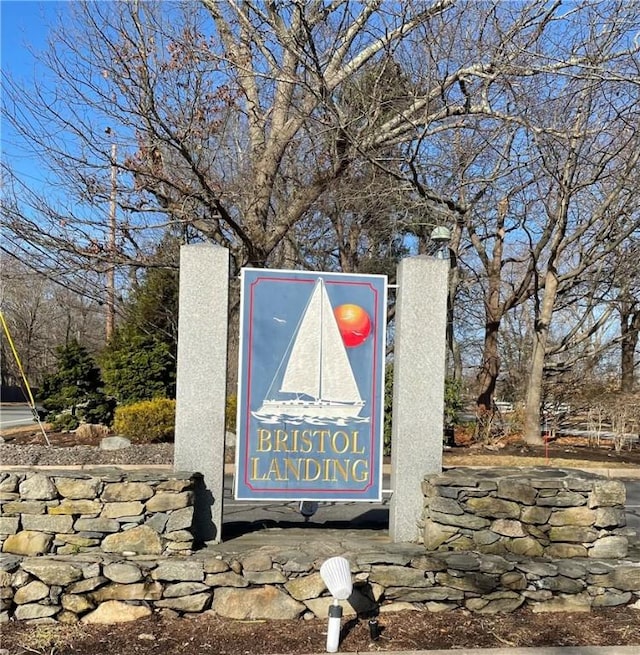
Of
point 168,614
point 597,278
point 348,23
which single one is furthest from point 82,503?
point 597,278

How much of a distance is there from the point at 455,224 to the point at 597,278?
12.8 feet

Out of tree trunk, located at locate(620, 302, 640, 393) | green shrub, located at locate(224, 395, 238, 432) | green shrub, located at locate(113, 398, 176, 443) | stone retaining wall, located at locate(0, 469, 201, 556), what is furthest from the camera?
tree trunk, located at locate(620, 302, 640, 393)

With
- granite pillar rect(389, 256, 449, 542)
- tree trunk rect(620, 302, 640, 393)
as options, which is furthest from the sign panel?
tree trunk rect(620, 302, 640, 393)

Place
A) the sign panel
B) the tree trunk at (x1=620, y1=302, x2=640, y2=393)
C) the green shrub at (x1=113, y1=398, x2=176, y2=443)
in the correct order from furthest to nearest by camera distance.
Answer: the tree trunk at (x1=620, y1=302, x2=640, y2=393) → the green shrub at (x1=113, y1=398, x2=176, y2=443) → the sign panel

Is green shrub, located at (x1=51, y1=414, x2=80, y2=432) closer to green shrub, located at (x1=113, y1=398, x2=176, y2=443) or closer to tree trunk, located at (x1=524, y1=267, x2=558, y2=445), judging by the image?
green shrub, located at (x1=113, y1=398, x2=176, y2=443)

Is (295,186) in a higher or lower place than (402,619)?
higher

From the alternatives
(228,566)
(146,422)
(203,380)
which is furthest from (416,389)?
(146,422)

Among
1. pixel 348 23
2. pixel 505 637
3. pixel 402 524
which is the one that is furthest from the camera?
pixel 348 23

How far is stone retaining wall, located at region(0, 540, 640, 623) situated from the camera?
4.22 m

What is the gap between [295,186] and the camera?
14.4 meters

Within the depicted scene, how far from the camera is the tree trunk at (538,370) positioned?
13859 mm

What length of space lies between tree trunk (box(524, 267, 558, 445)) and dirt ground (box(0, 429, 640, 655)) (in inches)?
372

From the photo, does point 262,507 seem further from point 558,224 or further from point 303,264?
point 303,264

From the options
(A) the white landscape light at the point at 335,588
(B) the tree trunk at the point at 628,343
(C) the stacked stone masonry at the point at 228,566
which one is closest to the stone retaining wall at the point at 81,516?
(C) the stacked stone masonry at the point at 228,566
